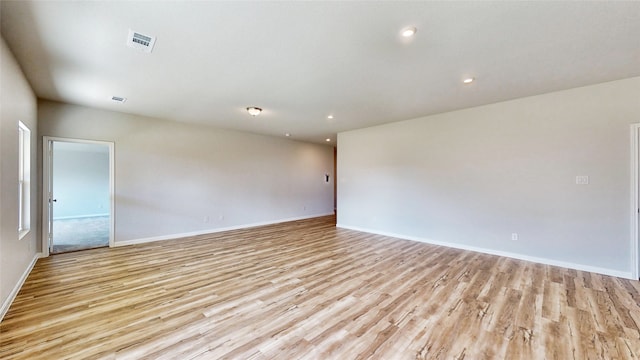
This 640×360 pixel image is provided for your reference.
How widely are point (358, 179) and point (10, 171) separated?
5787 mm

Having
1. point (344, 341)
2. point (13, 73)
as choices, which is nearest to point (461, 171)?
point (344, 341)

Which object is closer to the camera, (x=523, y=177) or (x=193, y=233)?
(x=523, y=177)

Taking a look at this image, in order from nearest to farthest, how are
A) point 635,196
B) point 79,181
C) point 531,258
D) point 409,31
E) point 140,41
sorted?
point 409,31, point 140,41, point 635,196, point 531,258, point 79,181

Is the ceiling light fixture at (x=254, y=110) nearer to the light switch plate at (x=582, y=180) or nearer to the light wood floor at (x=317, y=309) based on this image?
the light wood floor at (x=317, y=309)

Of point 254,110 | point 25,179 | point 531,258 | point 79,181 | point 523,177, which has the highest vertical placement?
point 254,110

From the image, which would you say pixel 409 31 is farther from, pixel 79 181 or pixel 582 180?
pixel 79 181

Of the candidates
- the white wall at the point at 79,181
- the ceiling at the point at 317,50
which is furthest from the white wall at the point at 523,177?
the white wall at the point at 79,181

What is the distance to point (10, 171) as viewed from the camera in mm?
2604

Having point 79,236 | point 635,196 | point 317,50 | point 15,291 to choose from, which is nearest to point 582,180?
point 635,196

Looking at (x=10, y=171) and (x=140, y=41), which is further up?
(x=140, y=41)

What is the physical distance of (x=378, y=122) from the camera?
5.73 meters

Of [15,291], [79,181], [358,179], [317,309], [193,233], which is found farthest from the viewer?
[79,181]

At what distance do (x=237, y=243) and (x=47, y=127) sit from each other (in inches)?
149

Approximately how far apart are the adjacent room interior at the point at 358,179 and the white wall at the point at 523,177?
3 centimetres
